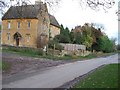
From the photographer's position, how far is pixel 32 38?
70188mm

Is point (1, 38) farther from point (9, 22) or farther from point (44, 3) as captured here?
point (44, 3)

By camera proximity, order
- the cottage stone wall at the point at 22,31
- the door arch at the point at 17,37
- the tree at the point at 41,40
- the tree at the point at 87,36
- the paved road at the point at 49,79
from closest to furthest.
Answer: the paved road at the point at 49,79 < the tree at the point at 41,40 < the cottage stone wall at the point at 22,31 < the door arch at the point at 17,37 < the tree at the point at 87,36

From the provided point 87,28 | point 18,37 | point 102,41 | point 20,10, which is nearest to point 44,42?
point 18,37

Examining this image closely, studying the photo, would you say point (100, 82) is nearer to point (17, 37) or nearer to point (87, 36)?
point (17, 37)

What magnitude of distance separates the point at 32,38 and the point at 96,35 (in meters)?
34.1

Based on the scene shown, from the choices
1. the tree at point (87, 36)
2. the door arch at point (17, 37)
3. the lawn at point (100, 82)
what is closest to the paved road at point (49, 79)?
the lawn at point (100, 82)

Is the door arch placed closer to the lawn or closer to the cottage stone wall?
the cottage stone wall

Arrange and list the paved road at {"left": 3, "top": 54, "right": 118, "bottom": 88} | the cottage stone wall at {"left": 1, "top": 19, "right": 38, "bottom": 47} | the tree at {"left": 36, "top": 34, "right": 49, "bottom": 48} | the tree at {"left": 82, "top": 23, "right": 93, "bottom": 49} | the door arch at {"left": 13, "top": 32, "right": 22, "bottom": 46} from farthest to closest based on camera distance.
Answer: the tree at {"left": 82, "top": 23, "right": 93, "bottom": 49} → the door arch at {"left": 13, "top": 32, "right": 22, "bottom": 46} → the cottage stone wall at {"left": 1, "top": 19, "right": 38, "bottom": 47} → the tree at {"left": 36, "top": 34, "right": 49, "bottom": 48} → the paved road at {"left": 3, "top": 54, "right": 118, "bottom": 88}

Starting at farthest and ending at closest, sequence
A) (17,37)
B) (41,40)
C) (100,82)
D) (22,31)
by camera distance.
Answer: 1. (17,37)
2. (22,31)
3. (41,40)
4. (100,82)

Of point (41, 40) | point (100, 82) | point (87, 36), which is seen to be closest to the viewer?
point (100, 82)

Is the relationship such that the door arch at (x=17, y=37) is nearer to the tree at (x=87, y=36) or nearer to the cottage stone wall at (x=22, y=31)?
the cottage stone wall at (x=22, y=31)

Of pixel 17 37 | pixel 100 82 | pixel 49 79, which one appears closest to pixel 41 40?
pixel 17 37

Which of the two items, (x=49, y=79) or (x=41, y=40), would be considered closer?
(x=49, y=79)

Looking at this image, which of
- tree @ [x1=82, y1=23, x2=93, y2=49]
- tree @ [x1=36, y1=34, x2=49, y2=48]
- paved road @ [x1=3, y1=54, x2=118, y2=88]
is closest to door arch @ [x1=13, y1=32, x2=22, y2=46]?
tree @ [x1=36, y1=34, x2=49, y2=48]
